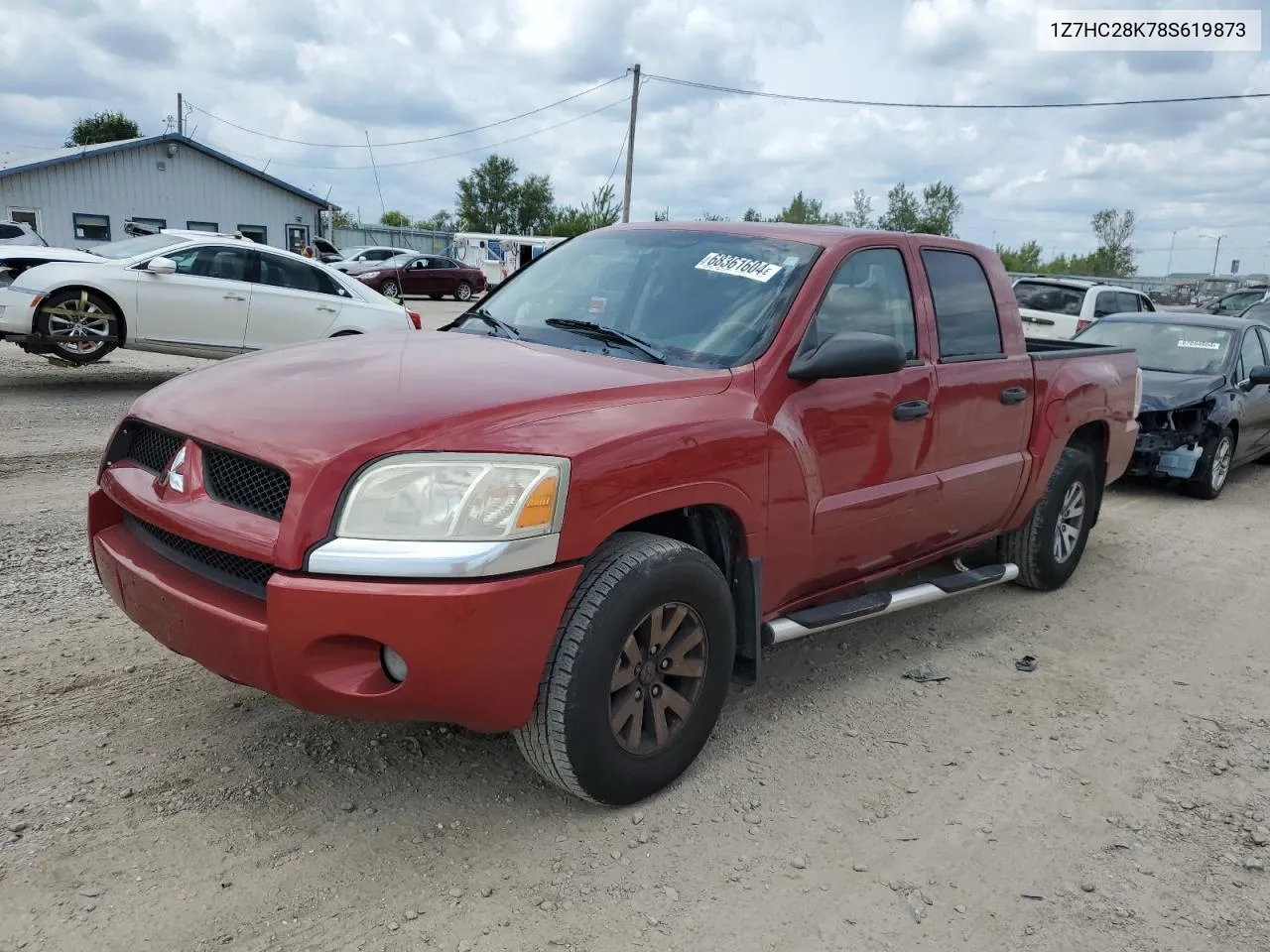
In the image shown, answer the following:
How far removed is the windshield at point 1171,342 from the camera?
891 centimetres

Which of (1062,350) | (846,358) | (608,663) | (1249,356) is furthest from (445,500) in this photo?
(1249,356)

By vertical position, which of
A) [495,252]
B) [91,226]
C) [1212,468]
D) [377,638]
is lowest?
[1212,468]

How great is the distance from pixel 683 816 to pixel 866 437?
1512mm

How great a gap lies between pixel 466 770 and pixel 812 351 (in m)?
1.82

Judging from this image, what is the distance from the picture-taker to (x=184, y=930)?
2418 millimetres

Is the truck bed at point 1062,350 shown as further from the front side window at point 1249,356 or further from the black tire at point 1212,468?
the front side window at point 1249,356

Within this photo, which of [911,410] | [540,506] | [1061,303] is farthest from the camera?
[1061,303]

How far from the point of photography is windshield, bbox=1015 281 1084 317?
14789 millimetres

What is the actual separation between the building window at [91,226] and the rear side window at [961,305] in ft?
104

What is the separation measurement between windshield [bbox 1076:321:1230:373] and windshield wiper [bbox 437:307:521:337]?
6401mm

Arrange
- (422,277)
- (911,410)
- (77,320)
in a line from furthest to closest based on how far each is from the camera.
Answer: (422,277)
(77,320)
(911,410)

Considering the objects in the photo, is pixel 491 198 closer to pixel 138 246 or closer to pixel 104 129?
pixel 104 129

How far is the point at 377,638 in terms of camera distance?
2.49m

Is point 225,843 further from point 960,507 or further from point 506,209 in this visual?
point 506,209
